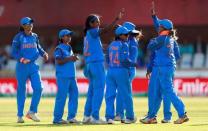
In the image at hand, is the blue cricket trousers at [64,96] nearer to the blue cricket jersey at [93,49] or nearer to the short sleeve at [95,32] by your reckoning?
the blue cricket jersey at [93,49]

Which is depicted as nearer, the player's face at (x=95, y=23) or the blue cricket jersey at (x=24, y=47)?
the player's face at (x=95, y=23)

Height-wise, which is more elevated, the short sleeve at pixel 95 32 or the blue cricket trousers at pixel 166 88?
the short sleeve at pixel 95 32

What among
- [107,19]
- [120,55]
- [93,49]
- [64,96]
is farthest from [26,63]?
[107,19]

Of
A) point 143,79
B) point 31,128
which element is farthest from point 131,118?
point 143,79

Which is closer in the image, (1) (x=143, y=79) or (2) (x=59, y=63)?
(2) (x=59, y=63)

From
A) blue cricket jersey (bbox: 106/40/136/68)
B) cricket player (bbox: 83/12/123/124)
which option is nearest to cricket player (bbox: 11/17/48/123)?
cricket player (bbox: 83/12/123/124)

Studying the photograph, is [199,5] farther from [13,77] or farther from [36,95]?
[36,95]

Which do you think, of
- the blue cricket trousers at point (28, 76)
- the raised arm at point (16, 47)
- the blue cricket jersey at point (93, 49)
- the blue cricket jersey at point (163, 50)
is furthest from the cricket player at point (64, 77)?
the blue cricket jersey at point (163, 50)

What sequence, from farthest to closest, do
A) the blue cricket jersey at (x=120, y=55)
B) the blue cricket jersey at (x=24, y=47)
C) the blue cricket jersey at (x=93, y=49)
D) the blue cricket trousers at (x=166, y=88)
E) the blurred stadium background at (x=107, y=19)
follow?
1. the blurred stadium background at (x=107, y=19)
2. the blue cricket jersey at (x=24, y=47)
3. the blue cricket jersey at (x=120, y=55)
4. the blue cricket jersey at (x=93, y=49)
5. the blue cricket trousers at (x=166, y=88)

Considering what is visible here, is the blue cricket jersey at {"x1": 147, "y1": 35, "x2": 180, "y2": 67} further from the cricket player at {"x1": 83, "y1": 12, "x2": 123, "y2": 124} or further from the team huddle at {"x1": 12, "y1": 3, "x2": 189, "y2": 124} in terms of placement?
the cricket player at {"x1": 83, "y1": 12, "x2": 123, "y2": 124}

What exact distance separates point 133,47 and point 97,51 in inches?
39.9

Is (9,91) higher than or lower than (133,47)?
lower

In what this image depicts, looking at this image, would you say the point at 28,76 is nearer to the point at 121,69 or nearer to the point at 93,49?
the point at 93,49

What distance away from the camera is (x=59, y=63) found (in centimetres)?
1866
